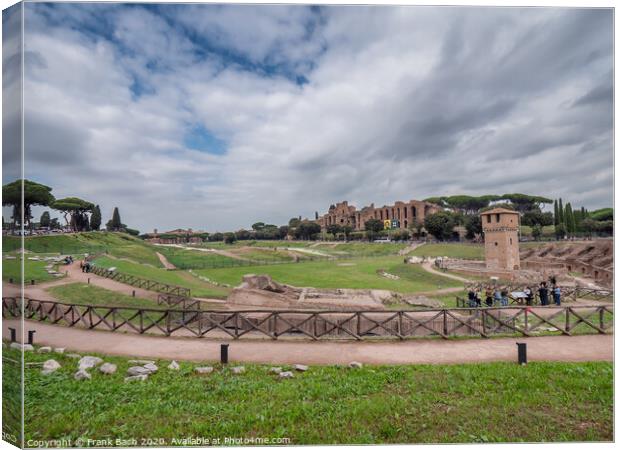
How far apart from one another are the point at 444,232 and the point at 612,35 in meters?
45.0

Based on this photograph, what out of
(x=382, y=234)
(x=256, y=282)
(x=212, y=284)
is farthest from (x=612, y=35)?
(x=382, y=234)

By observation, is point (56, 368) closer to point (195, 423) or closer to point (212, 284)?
point (195, 423)

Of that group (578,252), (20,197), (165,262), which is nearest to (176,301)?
(20,197)

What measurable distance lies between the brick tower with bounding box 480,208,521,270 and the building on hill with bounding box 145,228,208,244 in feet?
93.6

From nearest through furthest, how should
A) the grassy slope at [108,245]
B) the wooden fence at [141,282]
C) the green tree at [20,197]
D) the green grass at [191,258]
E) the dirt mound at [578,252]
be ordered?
the green tree at [20,197] → the grassy slope at [108,245] → the wooden fence at [141,282] → the dirt mound at [578,252] → the green grass at [191,258]

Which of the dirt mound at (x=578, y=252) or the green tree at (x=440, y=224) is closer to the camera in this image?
the dirt mound at (x=578, y=252)

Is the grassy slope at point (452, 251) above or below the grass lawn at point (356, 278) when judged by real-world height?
above

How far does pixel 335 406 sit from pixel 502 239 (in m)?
28.5

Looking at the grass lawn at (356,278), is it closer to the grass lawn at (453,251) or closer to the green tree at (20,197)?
the grass lawn at (453,251)

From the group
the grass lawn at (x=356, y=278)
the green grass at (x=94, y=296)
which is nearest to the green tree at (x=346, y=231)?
the grass lawn at (x=356, y=278)

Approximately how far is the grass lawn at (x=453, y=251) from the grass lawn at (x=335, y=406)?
34.0 m

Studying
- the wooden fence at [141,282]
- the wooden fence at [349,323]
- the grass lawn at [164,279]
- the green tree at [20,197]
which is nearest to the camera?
the green tree at [20,197]

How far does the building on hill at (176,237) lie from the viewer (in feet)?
86.5

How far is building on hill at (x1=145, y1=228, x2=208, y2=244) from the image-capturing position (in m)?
26.4
